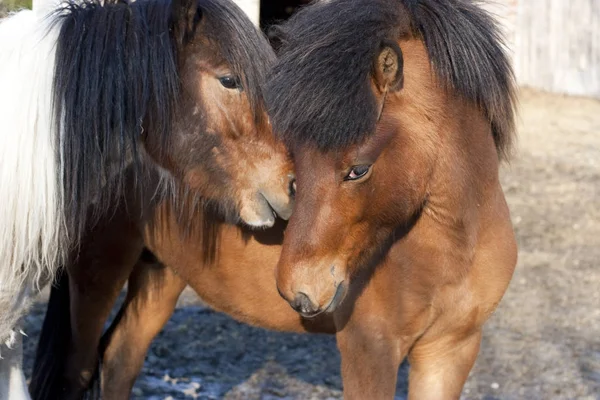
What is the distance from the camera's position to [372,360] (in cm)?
319

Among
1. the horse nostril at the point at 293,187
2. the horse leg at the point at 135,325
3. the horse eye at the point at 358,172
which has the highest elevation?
the horse eye at the point at 358,172

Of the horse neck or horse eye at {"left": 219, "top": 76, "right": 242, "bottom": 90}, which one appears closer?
the horse neck

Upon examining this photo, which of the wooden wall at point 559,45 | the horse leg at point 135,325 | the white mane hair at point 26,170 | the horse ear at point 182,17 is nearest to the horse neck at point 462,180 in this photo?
the horse ear at point 182,17

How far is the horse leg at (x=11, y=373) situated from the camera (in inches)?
126

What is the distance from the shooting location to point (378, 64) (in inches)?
111

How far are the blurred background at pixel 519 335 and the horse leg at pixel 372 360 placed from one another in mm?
1195

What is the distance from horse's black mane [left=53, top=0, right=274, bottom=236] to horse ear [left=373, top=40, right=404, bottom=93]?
0.57m

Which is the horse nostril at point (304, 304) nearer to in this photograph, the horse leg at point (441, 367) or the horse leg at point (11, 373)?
the horse leg at point (441, 367)

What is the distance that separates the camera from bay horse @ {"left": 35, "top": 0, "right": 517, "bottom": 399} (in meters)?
2.80

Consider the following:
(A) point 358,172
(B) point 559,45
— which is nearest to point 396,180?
(A) point 358,172

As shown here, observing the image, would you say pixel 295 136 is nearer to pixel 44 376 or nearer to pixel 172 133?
pixel 172 133

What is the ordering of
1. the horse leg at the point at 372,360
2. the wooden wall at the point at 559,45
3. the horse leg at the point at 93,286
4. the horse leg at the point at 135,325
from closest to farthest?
the horse leg at the point at 372,360, the horse leg at the point at 93,286, the horse leg at the point at 135,325, the wooden wall at the point at 559,45

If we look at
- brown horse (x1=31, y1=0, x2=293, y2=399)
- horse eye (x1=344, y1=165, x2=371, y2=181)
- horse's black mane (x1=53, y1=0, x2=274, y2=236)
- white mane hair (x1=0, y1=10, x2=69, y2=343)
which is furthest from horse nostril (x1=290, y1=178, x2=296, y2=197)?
white mane hair (x1=0, y1=10, x2=69, y2=343)

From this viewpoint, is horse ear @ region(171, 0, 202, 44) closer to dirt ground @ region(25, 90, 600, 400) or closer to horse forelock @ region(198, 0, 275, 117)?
horse forelock @ region(198, 0, 275, 117)
